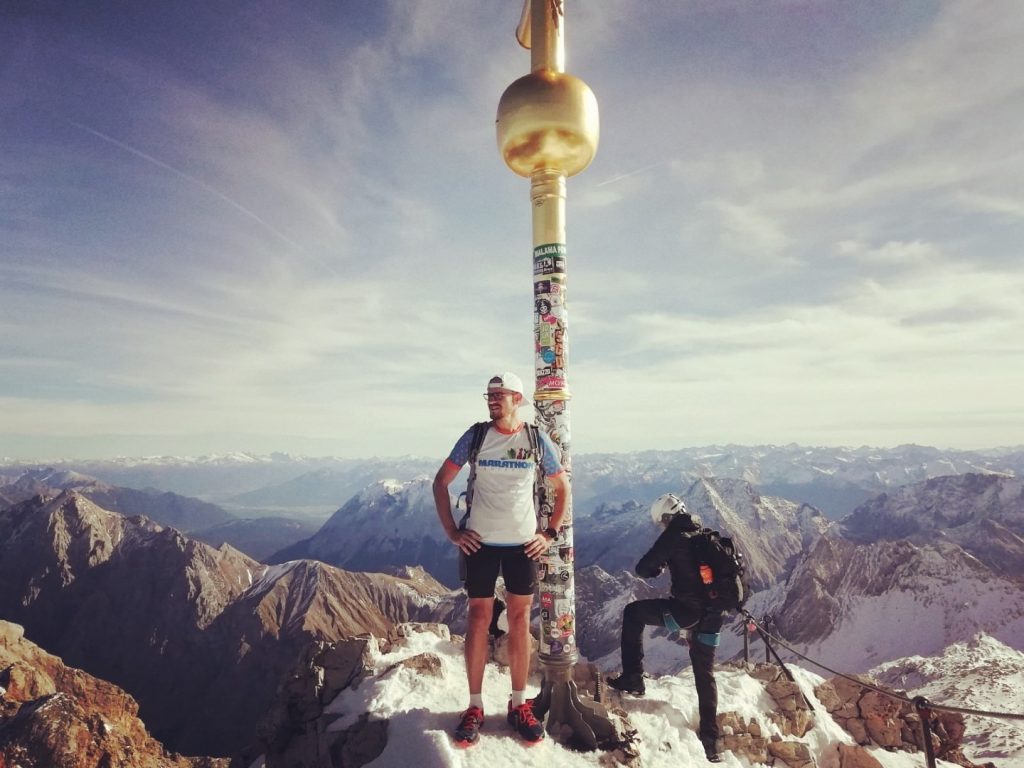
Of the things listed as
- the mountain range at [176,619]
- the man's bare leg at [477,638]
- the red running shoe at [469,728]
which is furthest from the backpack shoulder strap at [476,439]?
the mountain range at [176,619]

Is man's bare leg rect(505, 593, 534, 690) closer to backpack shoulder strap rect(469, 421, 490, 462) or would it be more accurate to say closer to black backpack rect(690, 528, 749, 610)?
backpack shoulder strap rect(469, 421, 490, 462)

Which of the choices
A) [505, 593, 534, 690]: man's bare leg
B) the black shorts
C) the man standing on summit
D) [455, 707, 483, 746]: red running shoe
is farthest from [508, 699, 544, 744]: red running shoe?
the black shorts

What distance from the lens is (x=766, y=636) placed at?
10.2m

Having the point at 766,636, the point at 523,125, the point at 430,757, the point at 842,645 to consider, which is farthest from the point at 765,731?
the point at 842,645

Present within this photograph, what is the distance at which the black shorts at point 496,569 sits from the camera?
6.75 metres

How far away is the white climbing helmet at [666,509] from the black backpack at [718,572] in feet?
1.73

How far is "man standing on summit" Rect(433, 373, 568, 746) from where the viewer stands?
6.71m

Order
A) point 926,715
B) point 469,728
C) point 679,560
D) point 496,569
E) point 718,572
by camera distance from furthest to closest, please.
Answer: point 679,560 < point 718,572 < point 496,569 < point 469,728 < point 926,715

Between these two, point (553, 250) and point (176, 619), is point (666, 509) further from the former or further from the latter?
point (176, 619)

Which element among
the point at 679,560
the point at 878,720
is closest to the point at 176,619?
the point at 878,720

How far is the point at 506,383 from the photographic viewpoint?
696 centimetres

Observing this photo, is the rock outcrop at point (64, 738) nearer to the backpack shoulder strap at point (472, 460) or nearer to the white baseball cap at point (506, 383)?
the backpack shoulder strap at point (472, 460)

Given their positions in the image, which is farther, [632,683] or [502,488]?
[632,683]

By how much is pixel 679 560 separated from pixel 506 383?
4166 millimetres
